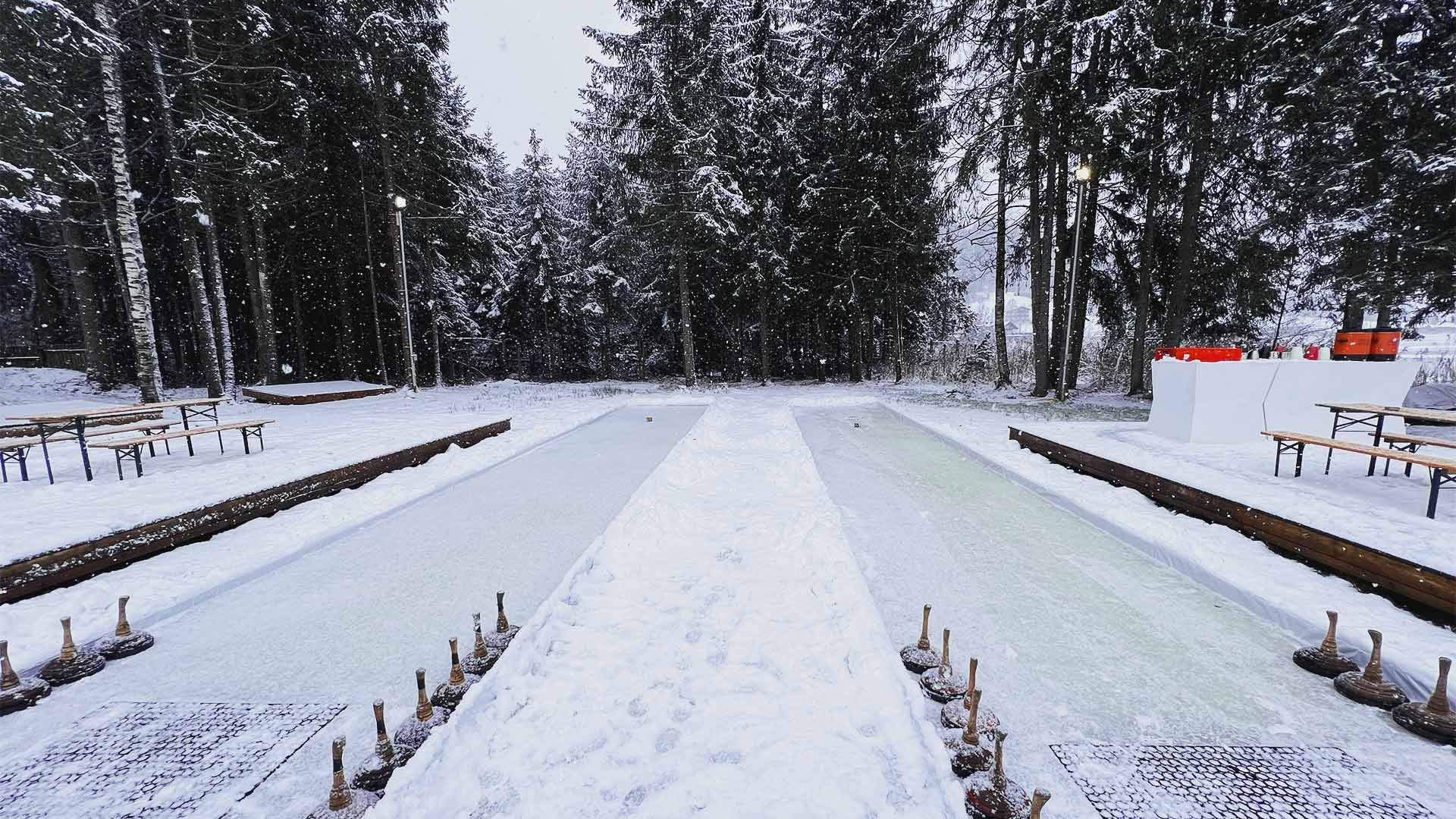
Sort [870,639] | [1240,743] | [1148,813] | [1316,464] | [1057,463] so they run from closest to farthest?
[1148,813], [1240,743], [870,639], [1316,464], [1057,463]

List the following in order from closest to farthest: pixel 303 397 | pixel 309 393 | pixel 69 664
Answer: pixel 69 664
pixel 303 397
pixel 309 393

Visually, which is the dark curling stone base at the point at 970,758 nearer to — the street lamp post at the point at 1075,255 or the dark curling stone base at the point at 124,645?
the dark curling stone base at the point at 124,645

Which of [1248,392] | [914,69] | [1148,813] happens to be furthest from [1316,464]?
[914,69]

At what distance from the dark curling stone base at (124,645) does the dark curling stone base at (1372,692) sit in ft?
23.0

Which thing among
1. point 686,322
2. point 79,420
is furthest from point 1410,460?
point 686,322

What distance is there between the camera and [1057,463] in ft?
26.9

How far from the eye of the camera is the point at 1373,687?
287 centimetres

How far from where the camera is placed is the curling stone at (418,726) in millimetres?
2420

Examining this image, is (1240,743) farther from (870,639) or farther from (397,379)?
(397,379)

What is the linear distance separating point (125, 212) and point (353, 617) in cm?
1479

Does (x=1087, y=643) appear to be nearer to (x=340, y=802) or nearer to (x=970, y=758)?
(x=970, y=758)

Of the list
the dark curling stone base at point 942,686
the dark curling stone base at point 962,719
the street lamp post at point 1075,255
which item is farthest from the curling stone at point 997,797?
the street lamp post at point 1075,255

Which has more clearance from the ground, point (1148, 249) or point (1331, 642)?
point (1148, 249)

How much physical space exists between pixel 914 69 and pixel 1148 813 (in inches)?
782
